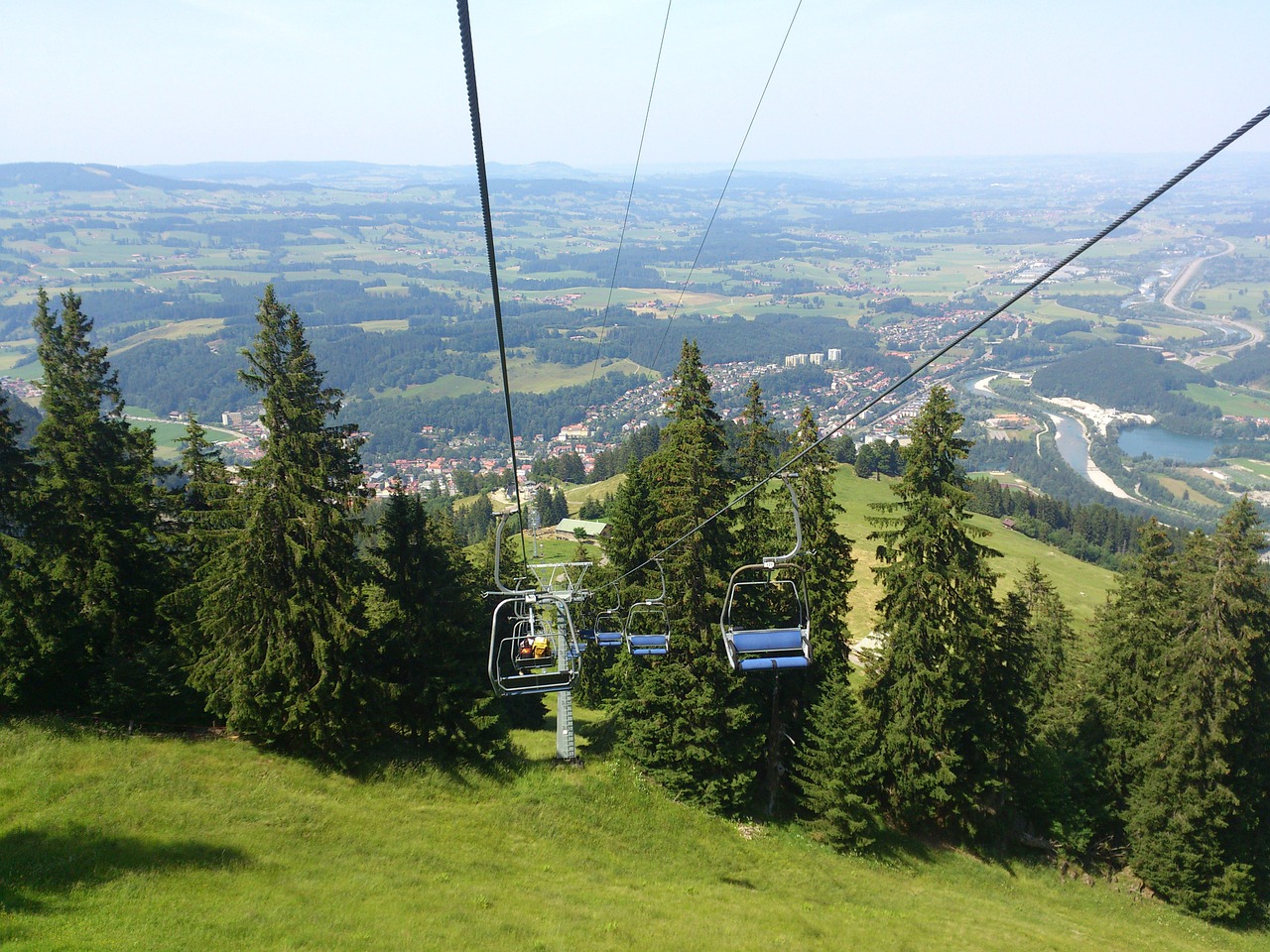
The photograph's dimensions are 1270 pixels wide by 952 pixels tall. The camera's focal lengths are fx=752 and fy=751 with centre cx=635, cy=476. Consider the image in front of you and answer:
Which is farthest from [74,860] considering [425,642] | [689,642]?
[689,642]

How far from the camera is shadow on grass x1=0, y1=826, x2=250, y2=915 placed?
13461 millimetres

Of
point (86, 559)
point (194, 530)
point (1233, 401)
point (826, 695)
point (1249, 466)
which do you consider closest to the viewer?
point (86, 559)

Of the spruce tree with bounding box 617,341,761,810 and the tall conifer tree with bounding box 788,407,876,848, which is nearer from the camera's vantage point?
the spruce tree with bounding box 617,341,761,810

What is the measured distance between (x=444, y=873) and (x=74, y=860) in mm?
7338

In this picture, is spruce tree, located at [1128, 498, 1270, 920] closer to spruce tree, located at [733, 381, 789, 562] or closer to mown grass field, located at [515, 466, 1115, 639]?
spruce tree, located at [733, 381, 789, 562]

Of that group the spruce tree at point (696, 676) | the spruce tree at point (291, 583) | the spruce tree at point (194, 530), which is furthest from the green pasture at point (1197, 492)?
the spruce tree at point (194, 530)

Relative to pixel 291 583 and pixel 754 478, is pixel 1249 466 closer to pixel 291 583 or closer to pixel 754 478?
pixel 754 478

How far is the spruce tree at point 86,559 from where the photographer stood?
21.1 m

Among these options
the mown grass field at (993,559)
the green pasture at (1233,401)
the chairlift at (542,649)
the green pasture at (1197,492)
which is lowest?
the green pasture at (1197,492)

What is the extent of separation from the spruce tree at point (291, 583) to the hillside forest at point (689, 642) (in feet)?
0.24

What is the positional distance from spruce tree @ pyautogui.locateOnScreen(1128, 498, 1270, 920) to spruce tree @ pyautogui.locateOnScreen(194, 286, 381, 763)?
24868 mm

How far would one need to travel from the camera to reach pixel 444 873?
1752 cm

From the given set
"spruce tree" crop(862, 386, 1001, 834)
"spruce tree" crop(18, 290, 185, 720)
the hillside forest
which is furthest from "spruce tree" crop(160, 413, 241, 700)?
"spruce tree" crop(862, 386, 1001, 834)

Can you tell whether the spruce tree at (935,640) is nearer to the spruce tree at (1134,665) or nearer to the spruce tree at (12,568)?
the spruce tree at (1134,665)
